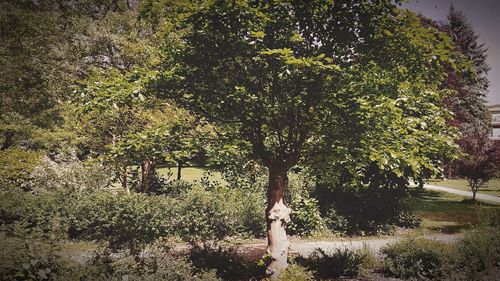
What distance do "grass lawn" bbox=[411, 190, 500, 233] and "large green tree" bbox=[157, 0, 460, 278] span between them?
6948mm

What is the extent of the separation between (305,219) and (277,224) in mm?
5570

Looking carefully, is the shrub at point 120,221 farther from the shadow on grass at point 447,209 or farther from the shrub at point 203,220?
the shadow on grass at point 447,209

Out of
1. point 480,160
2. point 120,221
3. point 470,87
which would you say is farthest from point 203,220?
point 470,87

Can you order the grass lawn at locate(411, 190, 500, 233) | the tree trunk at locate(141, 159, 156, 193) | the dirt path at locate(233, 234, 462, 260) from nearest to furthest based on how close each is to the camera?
the dirt path at locate(233, 234, 462, 260), the grass lawn at locate(411, 190, 500, 233), the tree trunk at locate(141, 159, 156, 193)

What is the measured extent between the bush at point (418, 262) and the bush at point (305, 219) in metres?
3.86

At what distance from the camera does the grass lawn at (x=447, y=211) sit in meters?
13.5

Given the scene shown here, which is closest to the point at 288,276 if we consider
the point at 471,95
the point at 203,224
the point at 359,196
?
the point at 203,224

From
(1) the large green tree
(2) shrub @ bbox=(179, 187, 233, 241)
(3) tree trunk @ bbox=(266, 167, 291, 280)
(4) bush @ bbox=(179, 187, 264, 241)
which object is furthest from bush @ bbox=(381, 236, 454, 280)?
(2) shrub @ bbox=(179, 187, 233, 241)

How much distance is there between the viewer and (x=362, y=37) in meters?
5.73

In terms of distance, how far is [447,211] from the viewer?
55.8ft

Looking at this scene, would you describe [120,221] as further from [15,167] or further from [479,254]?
[479,254]

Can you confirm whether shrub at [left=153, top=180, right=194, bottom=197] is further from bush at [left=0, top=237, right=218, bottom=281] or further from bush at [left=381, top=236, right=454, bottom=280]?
bush at [left=381, top=236, right=454, bottom=280]

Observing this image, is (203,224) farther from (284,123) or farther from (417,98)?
(417,98)

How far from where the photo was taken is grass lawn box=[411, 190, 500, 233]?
44.2 ft
